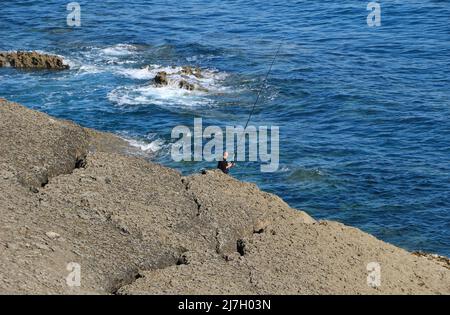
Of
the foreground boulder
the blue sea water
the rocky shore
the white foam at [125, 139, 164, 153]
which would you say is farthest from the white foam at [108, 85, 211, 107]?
the rocky shore

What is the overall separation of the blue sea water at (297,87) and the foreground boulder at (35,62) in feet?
2.61

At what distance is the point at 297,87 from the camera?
3788 cm

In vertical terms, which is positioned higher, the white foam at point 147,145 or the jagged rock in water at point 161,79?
the jagged rock in water at point 161,79

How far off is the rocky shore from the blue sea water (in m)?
9.18

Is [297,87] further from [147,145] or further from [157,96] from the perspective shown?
[147,145]

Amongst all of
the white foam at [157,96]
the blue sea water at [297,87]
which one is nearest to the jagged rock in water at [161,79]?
the white foam at [157,96]

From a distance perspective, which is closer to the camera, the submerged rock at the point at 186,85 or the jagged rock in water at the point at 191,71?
the submerged rock at the point at 186,85

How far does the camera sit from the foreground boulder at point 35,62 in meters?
41.0

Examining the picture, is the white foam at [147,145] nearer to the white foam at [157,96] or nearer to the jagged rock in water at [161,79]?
the white foam at [157,96]

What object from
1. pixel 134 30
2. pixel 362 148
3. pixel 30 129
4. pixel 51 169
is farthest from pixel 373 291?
pixel 134 30

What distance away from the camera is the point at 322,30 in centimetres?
4678

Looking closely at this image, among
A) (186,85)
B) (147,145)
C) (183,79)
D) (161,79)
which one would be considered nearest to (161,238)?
(147,145)

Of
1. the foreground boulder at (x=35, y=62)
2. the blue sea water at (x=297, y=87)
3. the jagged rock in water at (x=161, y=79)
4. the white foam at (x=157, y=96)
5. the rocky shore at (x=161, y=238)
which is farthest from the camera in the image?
the foreground boulder at (x=35, y=62)

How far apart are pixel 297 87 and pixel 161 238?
76.7 ft
